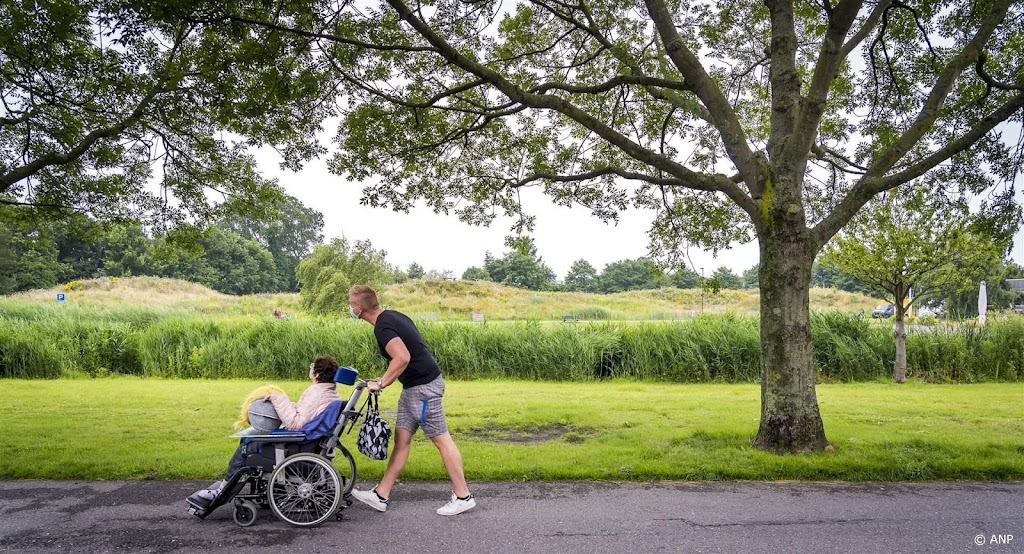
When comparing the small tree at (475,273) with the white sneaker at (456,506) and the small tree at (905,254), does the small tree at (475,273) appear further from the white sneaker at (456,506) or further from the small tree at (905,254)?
the white sneaker at (456,506)

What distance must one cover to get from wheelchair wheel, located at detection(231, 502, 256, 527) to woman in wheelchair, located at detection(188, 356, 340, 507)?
0.19 meters

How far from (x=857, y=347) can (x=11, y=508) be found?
659 inches

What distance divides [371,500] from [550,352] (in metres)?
11.2

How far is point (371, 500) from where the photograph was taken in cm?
527

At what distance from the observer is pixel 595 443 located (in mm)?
7957

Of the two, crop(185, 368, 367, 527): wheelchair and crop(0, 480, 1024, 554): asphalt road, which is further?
crop(185, 368, 367, 527): wheelchair

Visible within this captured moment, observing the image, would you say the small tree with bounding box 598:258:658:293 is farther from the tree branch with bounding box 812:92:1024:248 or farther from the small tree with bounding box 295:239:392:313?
the tree branch with bounding box 812:92:1024:248

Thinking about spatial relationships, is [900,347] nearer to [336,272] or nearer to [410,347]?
[410,347]

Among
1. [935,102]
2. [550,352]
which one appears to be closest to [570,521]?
[935,102]

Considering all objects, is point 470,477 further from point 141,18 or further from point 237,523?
point 141,18

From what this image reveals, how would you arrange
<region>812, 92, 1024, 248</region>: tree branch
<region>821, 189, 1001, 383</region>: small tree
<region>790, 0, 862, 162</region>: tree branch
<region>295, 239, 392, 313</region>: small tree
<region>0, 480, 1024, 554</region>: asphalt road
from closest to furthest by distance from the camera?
<region>0, 480, 1024, 554</region>: asphalt road
<region>812, 92, 1024, 248</region>: tree branch
<region>790, 0, 862, 162</region>: tree branch
<region>821, 189, 1001, 383</region>: small tree
<region>295, 239, 392, 313</region>: small tree

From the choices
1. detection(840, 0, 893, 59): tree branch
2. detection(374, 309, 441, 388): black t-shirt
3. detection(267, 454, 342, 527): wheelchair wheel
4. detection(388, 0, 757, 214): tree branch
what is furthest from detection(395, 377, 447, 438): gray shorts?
detection(840, 0, 893, 59): tree branch

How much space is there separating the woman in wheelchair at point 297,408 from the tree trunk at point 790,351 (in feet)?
15.9

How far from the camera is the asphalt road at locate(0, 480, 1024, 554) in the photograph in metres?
4.64
